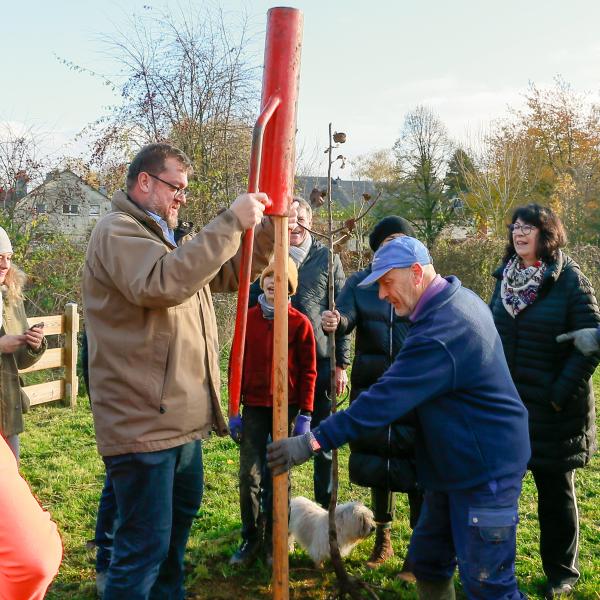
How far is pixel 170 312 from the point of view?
3.02 metres

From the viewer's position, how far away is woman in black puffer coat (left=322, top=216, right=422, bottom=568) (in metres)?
4.14

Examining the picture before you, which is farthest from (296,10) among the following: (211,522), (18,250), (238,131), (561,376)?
(238,131)

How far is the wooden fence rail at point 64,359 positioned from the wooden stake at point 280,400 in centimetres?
A: 670

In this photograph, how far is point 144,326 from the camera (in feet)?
9.74

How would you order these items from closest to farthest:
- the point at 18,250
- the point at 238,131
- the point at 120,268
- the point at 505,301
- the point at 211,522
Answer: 1. the point at 120,268
2. the point at 505,301
3. the point at 211,522
4. the point at 18,250
5. the point at 238,131

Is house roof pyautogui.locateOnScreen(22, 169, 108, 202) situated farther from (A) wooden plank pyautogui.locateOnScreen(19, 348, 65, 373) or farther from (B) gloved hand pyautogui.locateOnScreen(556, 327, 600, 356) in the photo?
(B) gloved hand pyautogui.locateOnScreen(556, 327, 600, 356)

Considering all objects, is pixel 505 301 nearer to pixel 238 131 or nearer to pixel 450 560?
pixel 450 560

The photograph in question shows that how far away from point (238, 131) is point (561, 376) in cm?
982

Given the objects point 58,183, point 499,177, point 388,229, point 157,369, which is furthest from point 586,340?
point 499,177

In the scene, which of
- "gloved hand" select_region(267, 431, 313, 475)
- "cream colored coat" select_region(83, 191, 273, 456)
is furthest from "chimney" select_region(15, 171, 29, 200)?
"gloved hand" select_region(267, 431, 313, 475)

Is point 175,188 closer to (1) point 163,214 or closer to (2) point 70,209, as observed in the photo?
(1) point 163,214

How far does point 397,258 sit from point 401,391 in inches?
22.1

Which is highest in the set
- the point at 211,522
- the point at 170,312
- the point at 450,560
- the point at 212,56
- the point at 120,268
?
the point at 212,56

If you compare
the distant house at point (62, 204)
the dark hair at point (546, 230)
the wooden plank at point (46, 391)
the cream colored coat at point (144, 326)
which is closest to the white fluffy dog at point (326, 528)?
the cream colored coat at point (144, 326)
